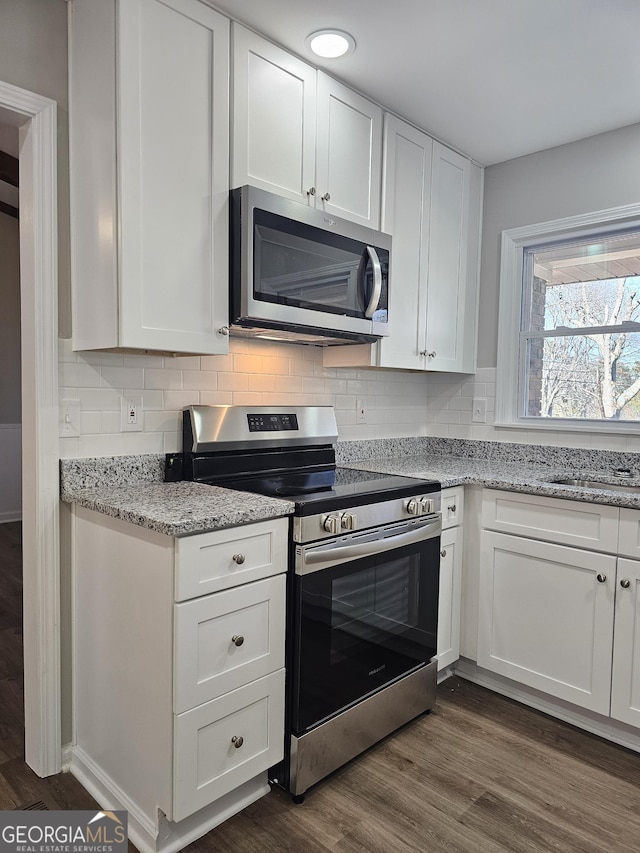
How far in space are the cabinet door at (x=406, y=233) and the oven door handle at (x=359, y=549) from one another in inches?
30.6

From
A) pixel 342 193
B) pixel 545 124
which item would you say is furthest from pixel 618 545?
pixel 545 124

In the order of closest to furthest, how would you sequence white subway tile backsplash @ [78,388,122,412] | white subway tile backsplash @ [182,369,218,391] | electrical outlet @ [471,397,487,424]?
white subway tile backsplash @ [78,388,122,412], white subway tile backsplash @ [182,369,218,391], electrical outlet @ [471,397,487,424]

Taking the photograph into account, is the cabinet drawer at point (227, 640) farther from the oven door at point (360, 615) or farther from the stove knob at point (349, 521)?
the stove knob at point (349, 521)

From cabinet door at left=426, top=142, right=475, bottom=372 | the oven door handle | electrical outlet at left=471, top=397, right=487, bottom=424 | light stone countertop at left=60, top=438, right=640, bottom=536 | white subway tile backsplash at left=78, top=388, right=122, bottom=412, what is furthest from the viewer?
electrical outlet at left=471, top=397, right=487, bottom=424

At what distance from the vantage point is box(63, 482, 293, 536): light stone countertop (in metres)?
1.54

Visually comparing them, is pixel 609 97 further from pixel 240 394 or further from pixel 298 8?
pixel 240 394

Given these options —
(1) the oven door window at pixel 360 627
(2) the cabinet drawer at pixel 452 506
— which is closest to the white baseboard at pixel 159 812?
(1) the oven door window at pixel 360 627

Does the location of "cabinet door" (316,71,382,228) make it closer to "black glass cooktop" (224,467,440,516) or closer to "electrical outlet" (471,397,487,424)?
"black glass cooktop" (224,467,440,516)

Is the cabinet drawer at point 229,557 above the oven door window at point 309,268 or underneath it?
underneath

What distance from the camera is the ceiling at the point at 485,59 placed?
1896 millimetres

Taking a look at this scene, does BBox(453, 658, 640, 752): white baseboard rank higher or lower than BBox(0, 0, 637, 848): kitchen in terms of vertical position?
lower

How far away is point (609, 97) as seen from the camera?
7.96 feet

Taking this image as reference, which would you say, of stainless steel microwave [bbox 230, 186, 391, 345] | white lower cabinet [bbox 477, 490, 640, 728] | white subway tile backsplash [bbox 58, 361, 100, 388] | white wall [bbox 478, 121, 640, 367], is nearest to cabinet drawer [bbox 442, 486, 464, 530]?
white lower cabinet [bbox 477, 490, 640, 728]

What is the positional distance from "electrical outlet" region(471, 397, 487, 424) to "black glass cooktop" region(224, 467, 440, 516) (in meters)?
1.00
